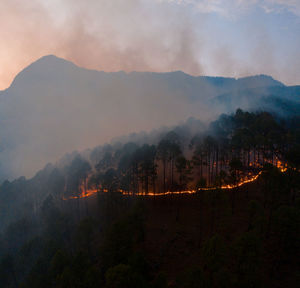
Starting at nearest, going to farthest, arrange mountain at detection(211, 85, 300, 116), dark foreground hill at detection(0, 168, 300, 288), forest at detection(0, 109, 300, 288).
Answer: dark foreground hill at detection(0, 168, 300, 288), forest at detection(0, 109, 300, 288), mountain at detection(211, 85, 300, 116)

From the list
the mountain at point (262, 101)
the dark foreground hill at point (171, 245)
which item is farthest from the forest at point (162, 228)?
the mountain at point (262, 101)

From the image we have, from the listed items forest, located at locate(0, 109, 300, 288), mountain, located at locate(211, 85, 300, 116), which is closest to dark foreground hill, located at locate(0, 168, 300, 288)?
forest, located at locate(0, 109, 300, 288)

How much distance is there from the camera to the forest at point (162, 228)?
2045 cm

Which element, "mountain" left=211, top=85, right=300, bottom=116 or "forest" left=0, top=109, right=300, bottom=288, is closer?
"forest" left=0, top=109, right=300, bottom=288

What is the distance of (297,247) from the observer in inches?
858

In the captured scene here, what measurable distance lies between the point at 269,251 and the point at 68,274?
23.8 m

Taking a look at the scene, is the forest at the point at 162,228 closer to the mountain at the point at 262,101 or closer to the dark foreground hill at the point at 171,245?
the dark foreground hill at the point at 171,245

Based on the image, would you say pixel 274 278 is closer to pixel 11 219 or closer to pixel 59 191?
pixel 59 191

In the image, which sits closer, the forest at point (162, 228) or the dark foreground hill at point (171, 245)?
the dark foreground hill at point (171, 245)

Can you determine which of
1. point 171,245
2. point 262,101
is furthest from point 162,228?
point 262,101

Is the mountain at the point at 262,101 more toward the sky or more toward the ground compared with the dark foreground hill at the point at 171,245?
more toward the sky

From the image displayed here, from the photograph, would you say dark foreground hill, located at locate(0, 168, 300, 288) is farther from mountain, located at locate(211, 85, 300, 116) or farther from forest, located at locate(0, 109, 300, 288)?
mountain, located at locate(211, 85, 300, 116)

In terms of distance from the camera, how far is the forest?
2045 centimetres

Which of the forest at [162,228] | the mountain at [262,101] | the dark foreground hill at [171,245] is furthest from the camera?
the mountain at [262,101]
